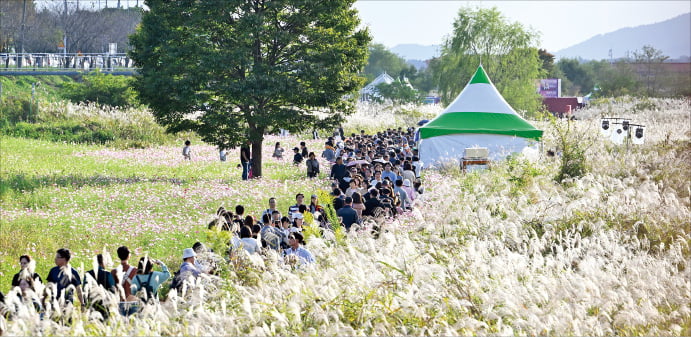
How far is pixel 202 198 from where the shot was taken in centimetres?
1828

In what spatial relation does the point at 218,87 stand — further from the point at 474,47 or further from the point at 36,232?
the point at 474,47

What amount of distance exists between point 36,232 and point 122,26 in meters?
73.1

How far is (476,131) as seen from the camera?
24.8m

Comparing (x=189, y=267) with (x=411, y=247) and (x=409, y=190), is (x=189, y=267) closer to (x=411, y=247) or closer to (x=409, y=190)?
(x=411, y=247)

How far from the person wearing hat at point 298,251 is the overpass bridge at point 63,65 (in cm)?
3871

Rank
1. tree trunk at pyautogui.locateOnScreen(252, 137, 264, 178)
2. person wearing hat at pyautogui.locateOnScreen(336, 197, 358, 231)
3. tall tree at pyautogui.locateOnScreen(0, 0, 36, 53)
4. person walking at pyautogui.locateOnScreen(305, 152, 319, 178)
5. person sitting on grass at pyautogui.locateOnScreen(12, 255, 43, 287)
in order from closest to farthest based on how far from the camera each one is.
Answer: person sitting on grass at pyautogui.locateOnScreen(12, 255, 43, 287) → person wearing hat at pyautogui.locateOnScreen(336, 197, 358, 231) → person walking at pyautogui.locateOnScreen(305, 152, 319, 178) → tree trunk at pyautogui.locateOnScreen(252, 137, 264, 178) → tall tree at pyautogui.locateOnScreen(0, 0, 36, 53)

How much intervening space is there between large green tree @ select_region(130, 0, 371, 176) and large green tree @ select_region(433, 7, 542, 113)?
26.6 meters

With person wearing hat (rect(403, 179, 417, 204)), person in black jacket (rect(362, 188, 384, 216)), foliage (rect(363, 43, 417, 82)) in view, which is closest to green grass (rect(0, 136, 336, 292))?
person in black jacket (rect(362, 188, 384, 216))

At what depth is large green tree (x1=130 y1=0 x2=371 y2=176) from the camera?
22.2 metres

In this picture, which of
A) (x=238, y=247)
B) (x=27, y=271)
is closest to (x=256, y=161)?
(x=238, y=247)

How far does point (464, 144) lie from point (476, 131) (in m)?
Answer: 0.75

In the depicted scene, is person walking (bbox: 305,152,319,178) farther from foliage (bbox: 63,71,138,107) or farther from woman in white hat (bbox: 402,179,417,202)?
foliage (bbox: 63,71,138,107)

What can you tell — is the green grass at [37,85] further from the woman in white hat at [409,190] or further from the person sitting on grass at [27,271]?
the person sitting on grass at [27,271]

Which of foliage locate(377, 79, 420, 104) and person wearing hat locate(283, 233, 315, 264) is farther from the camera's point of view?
foliage locate(377, 79, 420, 104)
